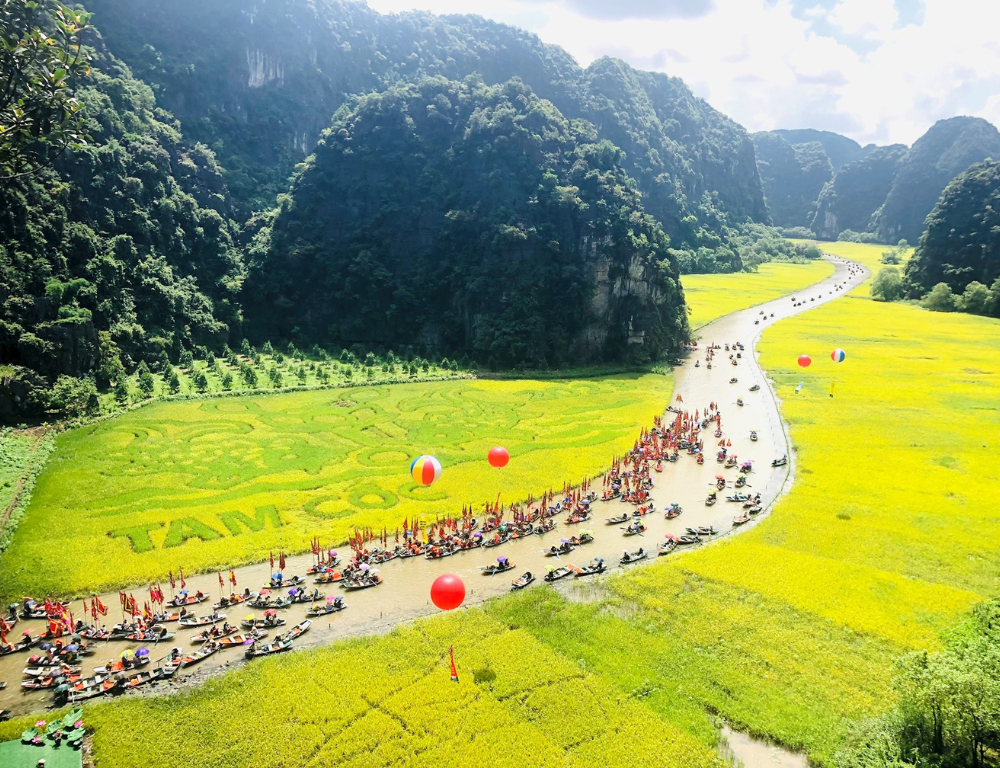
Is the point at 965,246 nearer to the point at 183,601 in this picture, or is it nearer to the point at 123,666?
the point at 183,601

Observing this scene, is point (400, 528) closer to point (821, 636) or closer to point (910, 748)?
point (821, 636)

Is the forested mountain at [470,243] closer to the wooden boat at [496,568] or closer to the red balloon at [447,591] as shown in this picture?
the wooden boat at [496,568]

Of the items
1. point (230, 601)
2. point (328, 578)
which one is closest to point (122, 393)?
point (230, 601)

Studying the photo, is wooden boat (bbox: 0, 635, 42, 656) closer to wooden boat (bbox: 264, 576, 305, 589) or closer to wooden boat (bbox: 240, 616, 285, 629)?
wooden boat (bbox: 240, 616, 285, 629)

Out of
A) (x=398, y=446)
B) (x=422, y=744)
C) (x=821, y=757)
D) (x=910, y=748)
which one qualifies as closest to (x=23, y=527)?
(x=398, y=446)

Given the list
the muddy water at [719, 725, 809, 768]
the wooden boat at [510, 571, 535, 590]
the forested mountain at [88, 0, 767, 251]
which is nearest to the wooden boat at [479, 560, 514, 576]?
the wooden boat at [510, 571, 535, 590]

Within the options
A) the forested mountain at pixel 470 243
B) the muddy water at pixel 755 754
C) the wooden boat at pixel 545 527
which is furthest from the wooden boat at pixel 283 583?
A: the forested mountain at pixel 470 243
